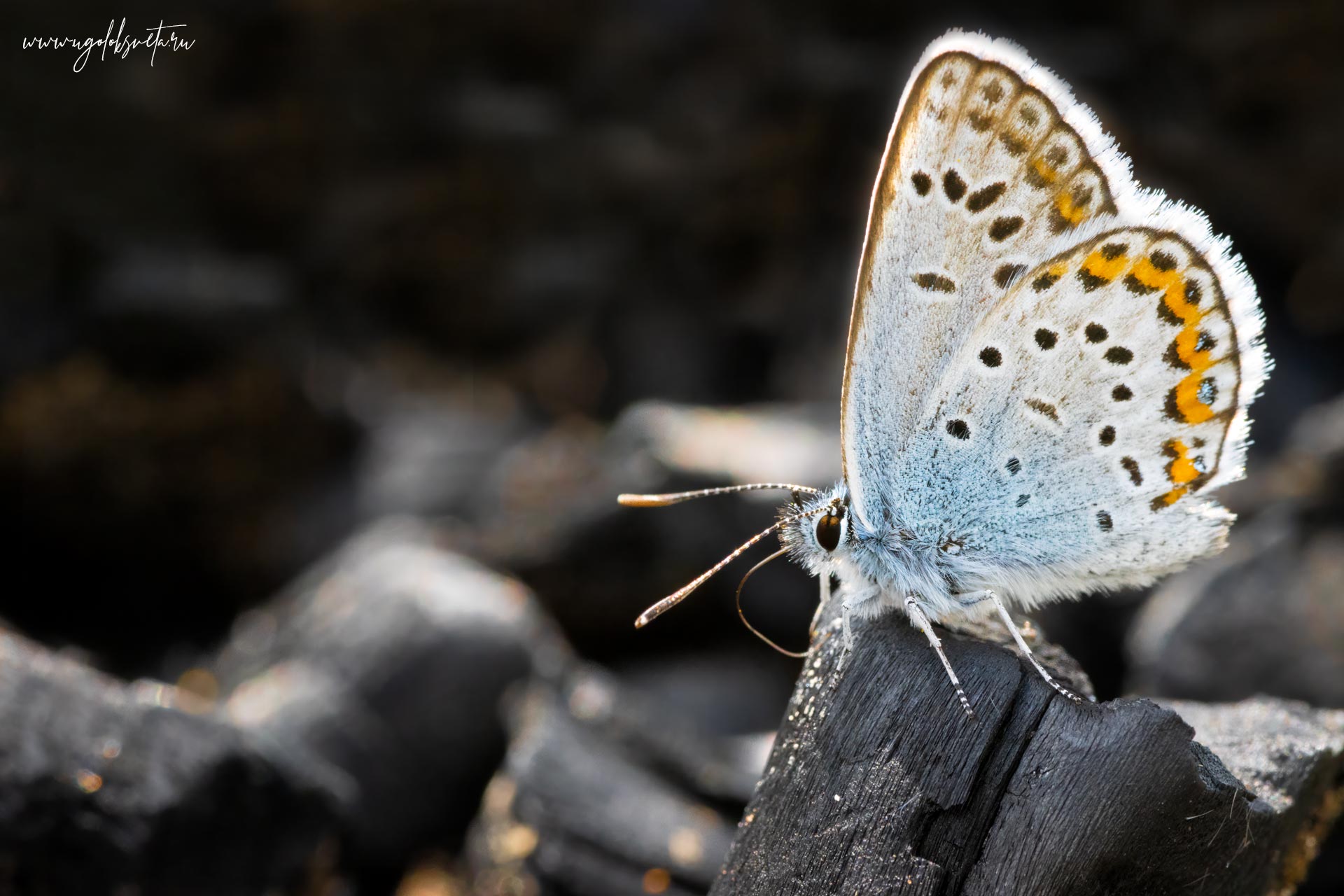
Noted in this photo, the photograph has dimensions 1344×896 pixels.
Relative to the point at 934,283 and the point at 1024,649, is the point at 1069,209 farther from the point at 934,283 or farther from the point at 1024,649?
the point at 1024,649

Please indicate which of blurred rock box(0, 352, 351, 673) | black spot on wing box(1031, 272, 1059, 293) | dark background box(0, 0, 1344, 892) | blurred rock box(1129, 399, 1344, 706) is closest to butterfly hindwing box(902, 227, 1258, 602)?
black spot on wing box(1031, 272, 1059, 293)

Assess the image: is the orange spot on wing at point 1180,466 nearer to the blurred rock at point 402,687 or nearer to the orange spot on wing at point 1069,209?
the orange spot on wing at point 1069,209

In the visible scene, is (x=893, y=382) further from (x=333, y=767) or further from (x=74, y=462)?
(x=74, y=462)

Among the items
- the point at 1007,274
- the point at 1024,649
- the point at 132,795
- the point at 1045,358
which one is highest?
the point at 1007,274

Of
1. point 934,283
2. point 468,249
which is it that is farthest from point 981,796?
point 468,249

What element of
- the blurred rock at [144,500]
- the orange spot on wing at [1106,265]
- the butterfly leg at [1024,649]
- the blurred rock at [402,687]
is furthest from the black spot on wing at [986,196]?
the blurred rock at [144,500]

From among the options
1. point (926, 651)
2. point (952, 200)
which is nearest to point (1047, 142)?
point (952, 200)

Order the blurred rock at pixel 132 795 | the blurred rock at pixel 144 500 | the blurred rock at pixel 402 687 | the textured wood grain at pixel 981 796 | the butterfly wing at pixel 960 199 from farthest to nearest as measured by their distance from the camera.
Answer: the blurred rock at pixel 144 500, the blurred rock at pixel 402 687, the blurred rock at pixel 132 795, the butterfly wing at pixel 960 199, the textured wood grain at pixel 981 796
